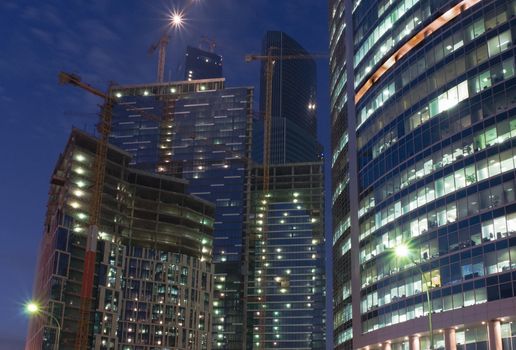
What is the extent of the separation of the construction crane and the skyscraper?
3026 inches

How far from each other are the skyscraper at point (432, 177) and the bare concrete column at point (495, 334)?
19 centimetres

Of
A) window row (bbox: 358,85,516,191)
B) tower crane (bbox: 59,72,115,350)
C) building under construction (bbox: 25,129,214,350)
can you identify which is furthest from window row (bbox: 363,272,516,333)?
building under construction (bbox: 25,129,214,350)

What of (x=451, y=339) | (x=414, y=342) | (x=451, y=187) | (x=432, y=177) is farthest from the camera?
(x=432, y=177)

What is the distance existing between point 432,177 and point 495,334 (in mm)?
20899

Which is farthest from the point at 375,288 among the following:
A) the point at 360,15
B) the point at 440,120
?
the point at 360,15

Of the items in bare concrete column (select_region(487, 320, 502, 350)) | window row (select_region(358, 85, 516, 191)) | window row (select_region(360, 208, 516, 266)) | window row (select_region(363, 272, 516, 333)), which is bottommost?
bare concrete column (select_region(487, 320, 502, 350))

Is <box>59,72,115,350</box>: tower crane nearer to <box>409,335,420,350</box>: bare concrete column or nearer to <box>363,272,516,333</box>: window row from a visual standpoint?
<box>363,272,516,333</box>: window row

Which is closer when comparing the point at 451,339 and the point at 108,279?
the point at 451,339

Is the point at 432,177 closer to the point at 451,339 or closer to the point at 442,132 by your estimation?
the point at 442,132

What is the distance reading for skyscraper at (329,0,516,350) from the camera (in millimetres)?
74000

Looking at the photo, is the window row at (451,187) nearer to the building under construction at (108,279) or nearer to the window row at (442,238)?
the window row at (442,238)

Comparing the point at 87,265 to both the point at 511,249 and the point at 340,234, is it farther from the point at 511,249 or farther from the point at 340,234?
the point at 511,249

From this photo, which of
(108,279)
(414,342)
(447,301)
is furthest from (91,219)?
(447,301)

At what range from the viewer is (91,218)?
17425 cm
